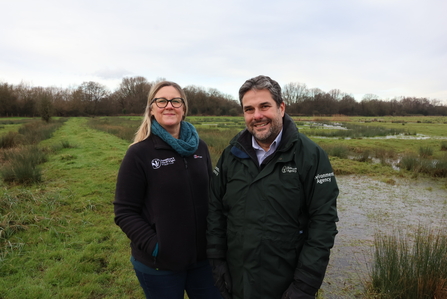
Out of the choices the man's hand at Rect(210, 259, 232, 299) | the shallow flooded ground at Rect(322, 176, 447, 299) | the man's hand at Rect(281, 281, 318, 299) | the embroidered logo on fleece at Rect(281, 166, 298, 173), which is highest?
the embroidered logo on fleece at Rect(281, 166, 298, 173)

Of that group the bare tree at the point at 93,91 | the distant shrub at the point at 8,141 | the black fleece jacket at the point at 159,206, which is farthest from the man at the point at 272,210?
the bare tree at the point at 93,91

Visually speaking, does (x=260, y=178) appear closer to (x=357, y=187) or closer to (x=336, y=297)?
(x=336, y=297)

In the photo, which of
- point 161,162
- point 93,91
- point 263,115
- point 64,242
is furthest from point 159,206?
point 93,91

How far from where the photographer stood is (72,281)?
364 centimetres

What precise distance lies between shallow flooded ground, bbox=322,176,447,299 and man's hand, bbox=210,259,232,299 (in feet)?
8.00

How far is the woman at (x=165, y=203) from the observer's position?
186 centimetres

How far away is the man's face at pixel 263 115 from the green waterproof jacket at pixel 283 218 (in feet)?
0.33

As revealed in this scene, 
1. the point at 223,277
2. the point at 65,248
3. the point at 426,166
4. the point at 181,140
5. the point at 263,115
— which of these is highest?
the point at 263,115

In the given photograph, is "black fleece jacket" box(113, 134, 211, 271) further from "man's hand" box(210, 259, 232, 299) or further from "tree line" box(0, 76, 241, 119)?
"tree line" box(0, 76, 241, 119)

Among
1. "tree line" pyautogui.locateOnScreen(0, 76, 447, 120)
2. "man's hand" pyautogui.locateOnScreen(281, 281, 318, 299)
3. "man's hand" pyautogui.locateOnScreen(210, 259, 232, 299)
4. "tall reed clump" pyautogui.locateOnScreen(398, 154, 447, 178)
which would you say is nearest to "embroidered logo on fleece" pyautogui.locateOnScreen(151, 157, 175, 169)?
"man's hand" pyautogui.locateOnScreen(210, 259, 232, 299)

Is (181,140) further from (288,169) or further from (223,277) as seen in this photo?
(223,277)

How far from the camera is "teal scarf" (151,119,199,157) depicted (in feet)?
6.50

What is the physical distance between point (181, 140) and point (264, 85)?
728mm

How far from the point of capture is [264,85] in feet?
5.99
